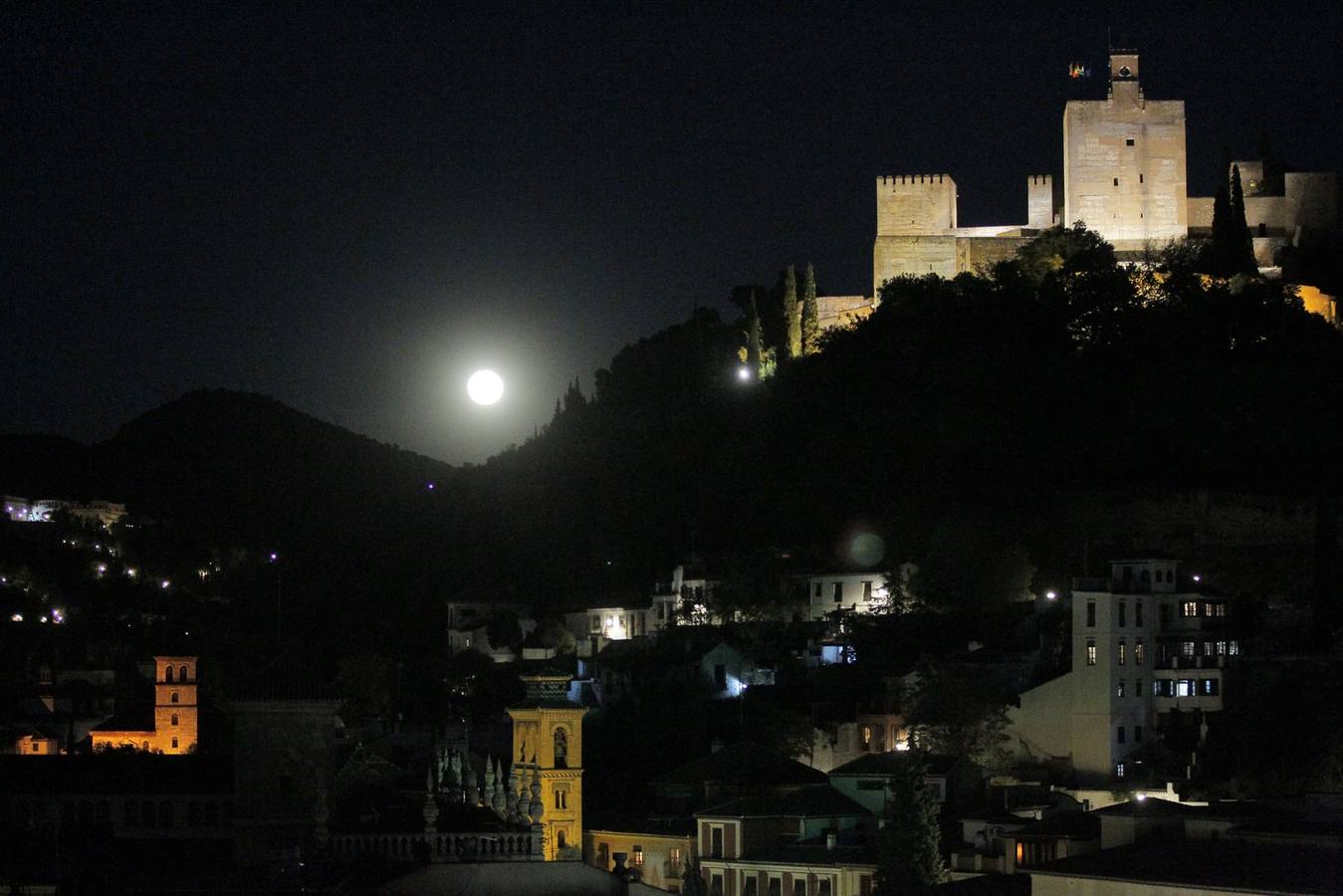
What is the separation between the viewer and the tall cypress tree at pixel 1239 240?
318 feet

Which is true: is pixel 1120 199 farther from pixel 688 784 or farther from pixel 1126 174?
pixel 688 784

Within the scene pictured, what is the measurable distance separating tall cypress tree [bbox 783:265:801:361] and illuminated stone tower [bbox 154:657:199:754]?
136 ft

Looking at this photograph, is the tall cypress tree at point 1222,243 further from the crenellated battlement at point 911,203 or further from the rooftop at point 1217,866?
the rooftop at point 1217,866

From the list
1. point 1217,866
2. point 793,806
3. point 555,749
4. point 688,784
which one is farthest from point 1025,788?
point 1217,866

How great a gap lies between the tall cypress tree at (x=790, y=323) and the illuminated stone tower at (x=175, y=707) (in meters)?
41.4

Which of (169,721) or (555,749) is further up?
(555,749)

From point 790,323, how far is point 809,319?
2.90 feet

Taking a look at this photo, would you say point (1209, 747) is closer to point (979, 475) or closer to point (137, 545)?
point (979, 475)

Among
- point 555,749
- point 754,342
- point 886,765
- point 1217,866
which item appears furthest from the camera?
point 754,342

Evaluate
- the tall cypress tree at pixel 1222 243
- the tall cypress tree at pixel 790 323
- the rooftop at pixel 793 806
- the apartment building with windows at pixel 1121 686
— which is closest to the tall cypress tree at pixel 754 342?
the tall cypress tree at pixel 790 323

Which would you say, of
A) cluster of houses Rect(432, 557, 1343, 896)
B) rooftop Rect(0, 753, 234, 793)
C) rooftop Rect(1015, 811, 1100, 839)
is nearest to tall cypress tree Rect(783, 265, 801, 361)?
cluster of houses Rect(432, 557, 1343, 896)

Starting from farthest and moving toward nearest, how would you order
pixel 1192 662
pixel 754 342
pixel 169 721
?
pixel 754 342 → pixel 1192 662 → pixel 169 721

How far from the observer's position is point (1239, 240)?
97438 mm

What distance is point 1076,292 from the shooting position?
96375 millimetres
